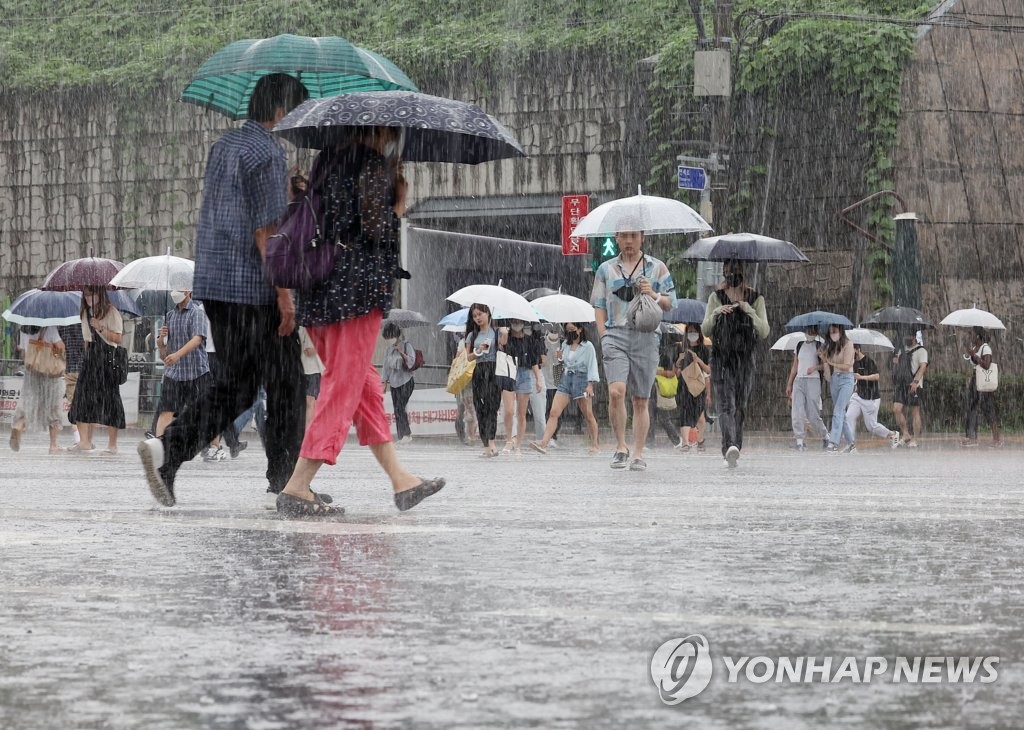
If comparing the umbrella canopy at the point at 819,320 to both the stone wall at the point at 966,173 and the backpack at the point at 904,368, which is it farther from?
the stone wall at the point at 966,173

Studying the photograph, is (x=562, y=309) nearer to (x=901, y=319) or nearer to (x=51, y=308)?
(x=901, y=319)

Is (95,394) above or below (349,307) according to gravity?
below

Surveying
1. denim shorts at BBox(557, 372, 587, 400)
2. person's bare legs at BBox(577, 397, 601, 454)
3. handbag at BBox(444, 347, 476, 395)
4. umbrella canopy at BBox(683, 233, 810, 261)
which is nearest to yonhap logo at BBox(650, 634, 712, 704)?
umbrella canopy at BBox(683, 233, 810, 261)

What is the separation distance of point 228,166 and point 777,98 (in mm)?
21280

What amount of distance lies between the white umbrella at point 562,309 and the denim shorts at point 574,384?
7.83 feet

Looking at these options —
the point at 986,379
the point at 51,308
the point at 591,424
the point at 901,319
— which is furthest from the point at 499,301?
the point at 986,379

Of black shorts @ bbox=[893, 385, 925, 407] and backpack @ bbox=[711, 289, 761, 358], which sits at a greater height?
backpack @ bbox=[711, 289, 761, 358]

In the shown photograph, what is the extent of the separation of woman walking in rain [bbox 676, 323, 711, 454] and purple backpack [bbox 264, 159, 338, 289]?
13141 millimetres

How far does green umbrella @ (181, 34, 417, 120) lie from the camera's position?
28.6ft

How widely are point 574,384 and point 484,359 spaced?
1.00 metres

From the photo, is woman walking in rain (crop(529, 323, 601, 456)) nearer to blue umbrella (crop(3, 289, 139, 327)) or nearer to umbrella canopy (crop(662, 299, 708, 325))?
umbrella canopy (crop(662, 299, 708, 325))

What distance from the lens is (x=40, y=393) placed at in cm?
1731

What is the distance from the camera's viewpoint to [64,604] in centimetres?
438

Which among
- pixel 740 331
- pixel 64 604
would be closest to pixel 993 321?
pixel 740 331
